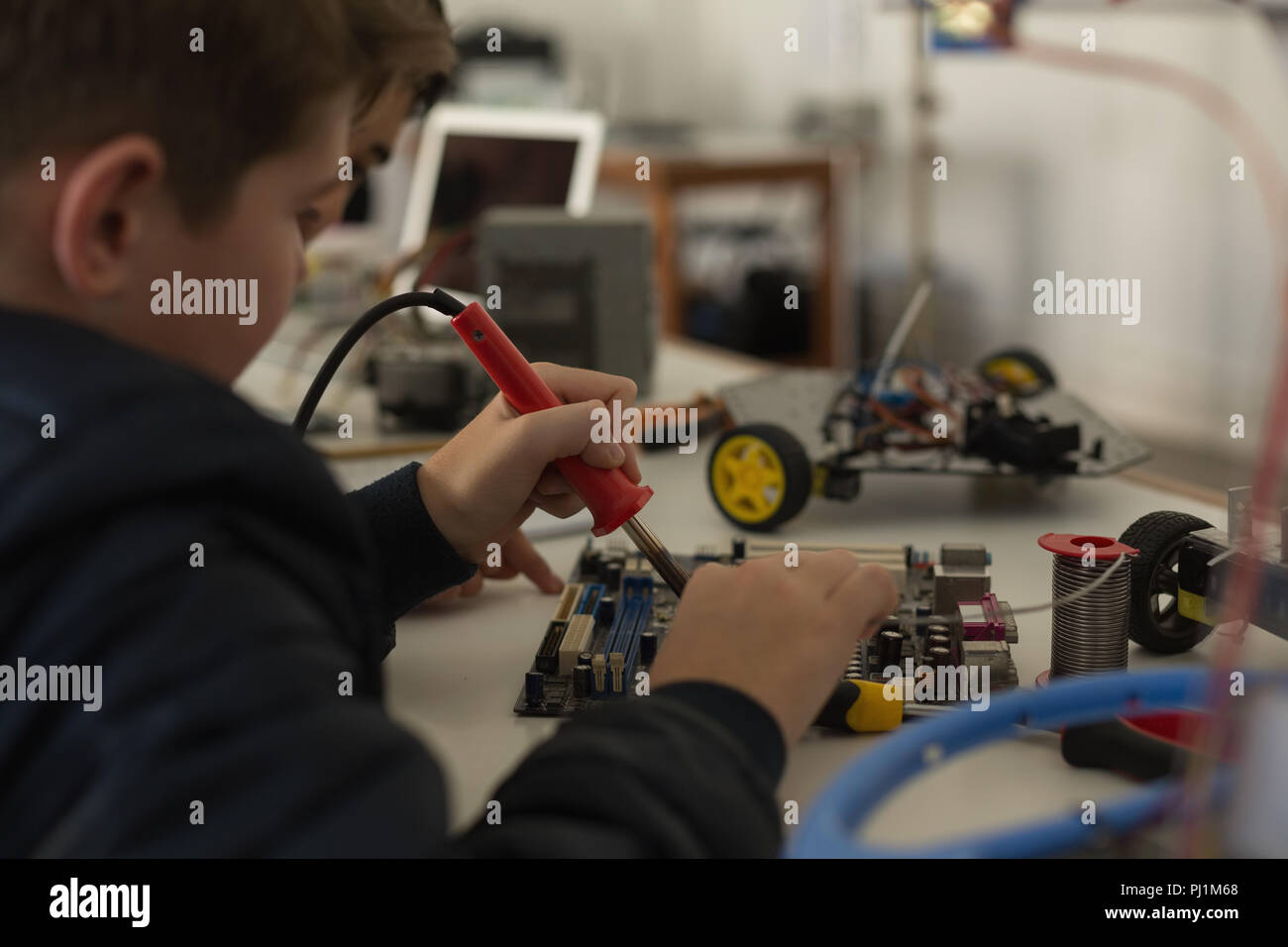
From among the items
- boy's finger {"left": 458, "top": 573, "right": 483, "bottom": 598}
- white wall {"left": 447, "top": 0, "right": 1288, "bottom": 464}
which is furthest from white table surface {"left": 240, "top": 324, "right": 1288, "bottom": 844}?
white wall {"left": 447, "top": 0, "right": 1288, "bottom": 464}

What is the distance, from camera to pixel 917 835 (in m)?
0.48

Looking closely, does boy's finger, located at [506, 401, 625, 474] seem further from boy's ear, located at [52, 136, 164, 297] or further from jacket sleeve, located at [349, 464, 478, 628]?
boy's ear, located at [52, 136, 164, 297]

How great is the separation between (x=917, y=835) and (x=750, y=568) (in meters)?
0.13

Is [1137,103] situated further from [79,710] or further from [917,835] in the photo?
[79,710]

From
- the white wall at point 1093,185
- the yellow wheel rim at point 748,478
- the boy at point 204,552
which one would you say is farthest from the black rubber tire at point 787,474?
the white wall at point 1093,185

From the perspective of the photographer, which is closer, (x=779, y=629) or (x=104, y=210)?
(x=104, y=210)

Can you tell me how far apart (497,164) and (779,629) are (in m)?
1.40

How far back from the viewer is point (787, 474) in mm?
889

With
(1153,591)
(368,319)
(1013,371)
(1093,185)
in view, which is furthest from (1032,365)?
(1093,185)

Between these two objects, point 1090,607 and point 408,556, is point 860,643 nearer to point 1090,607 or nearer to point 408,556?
point 1090,607

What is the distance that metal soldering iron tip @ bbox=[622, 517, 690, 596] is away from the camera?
66 centimetres

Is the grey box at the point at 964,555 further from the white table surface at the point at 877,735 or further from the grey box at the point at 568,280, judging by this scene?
the grey box at the point at 568,280

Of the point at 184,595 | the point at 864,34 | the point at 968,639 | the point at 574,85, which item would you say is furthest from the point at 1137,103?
the point at 184,595

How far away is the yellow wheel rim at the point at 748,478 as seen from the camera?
901 millimetres
